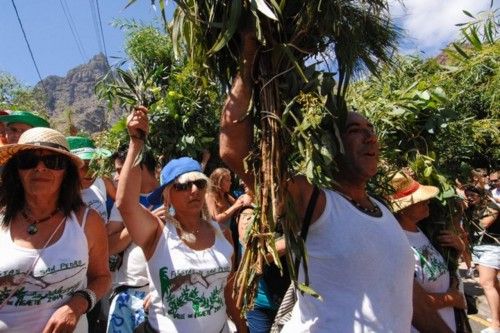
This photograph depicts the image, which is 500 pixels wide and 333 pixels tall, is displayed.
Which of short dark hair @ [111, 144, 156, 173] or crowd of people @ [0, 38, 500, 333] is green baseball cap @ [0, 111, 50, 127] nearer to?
crowd of people @ [0, 38, 500, 333]

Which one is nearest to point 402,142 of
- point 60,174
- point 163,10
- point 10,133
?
point 163,10

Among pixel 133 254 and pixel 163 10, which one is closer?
pixel 163 10

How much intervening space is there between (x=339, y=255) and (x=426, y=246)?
1.43 metres

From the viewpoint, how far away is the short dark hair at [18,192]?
235 centimetres

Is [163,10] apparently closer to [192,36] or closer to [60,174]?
[192,36]

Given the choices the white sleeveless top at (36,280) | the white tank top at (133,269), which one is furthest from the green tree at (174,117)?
the white sleeveless top at (36,280)

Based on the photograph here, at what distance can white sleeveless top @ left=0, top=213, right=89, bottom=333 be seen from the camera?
212cm

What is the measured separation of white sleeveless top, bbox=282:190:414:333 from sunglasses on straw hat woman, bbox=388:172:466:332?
986 mm

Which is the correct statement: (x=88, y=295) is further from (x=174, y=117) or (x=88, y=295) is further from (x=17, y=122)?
(x=174, y=117)

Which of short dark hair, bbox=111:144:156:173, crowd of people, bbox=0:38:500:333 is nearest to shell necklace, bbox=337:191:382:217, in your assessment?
crowd of people, bbox=0:38:500:333

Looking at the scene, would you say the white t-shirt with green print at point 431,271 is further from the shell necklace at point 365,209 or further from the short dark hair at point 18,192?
the short dark hair at point 18,192

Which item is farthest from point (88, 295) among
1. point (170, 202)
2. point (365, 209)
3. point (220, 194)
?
point (220, 194)

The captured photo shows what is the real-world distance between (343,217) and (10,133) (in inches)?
103

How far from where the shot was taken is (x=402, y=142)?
10.5 feet
